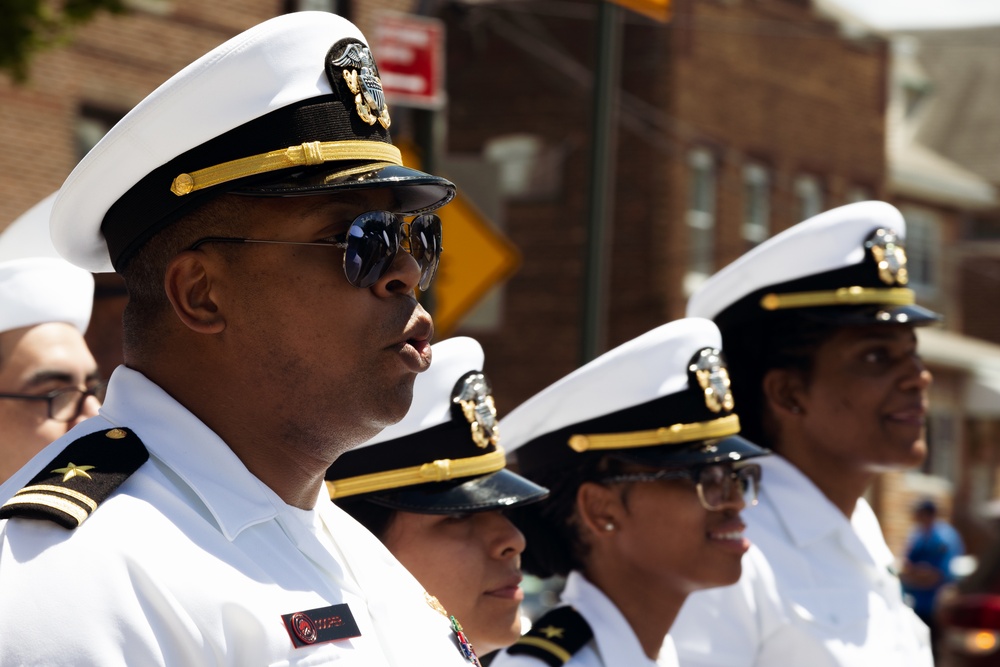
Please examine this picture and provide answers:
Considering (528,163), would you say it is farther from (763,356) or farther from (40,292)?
(40,292)

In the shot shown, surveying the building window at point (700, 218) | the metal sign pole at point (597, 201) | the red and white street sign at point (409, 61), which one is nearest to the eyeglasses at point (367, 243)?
the metal sign pole at point (597, 201)

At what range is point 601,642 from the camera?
4.05 meters

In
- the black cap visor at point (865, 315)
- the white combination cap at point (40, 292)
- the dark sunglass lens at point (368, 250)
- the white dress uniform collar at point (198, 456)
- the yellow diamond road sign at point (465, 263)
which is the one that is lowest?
the yellow diamond road sign at point (465, 263)

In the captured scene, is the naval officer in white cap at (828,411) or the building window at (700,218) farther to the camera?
the building window at (700,218)

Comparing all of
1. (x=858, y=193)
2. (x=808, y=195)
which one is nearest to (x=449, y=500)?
(x=808, y=195)

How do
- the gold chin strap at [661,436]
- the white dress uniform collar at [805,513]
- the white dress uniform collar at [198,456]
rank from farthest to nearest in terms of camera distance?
the white dress uniform collar at [805,513]
the gold chin strap at [661,436]
the white dress uniform collar at [198,456]

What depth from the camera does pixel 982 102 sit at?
37.7 m

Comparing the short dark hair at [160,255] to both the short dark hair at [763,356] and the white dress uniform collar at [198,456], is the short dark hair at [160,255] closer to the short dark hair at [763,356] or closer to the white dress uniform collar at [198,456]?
the white dress uniform collar at [198,456]

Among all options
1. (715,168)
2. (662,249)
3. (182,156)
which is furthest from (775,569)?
(715,168)

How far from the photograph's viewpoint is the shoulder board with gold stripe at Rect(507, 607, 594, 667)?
392cm

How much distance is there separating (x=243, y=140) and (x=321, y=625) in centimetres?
75

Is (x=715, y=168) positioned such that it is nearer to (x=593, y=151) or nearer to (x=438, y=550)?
(x=593, y=151)

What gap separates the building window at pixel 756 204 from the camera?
26719 mm

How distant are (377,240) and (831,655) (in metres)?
2.50
